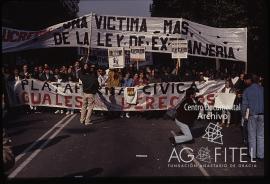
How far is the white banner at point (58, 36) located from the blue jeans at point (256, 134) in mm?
8000

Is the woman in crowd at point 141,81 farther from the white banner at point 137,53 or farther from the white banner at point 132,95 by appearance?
the white banner at point 137,53

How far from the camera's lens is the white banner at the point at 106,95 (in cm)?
1741

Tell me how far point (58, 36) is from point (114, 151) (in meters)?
7.09

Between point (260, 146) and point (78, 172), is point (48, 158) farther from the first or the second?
point (260, 146)

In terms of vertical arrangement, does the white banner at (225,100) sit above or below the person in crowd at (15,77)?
below

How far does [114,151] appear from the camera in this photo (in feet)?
37.0

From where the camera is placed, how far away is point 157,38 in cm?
1723

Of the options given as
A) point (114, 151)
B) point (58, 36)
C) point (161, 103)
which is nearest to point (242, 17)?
point (161, 103)

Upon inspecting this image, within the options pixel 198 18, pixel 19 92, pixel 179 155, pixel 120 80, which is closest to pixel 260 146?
pixel 179 155

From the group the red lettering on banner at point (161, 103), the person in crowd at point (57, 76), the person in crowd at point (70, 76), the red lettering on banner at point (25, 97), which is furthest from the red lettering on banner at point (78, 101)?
the red lettering on banner at point (161, 103)

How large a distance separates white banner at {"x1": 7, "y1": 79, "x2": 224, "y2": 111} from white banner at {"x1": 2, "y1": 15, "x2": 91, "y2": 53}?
1754 mm

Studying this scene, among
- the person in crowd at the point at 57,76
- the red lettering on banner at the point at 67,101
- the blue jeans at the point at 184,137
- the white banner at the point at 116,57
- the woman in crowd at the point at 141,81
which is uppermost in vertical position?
the white banner at the point at 116,57

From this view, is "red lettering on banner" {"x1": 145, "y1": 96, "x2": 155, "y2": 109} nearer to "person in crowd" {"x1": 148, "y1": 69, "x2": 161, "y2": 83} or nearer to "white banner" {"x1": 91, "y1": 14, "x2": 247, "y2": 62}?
"person in crowd" {"x1": 148, "y1": 69, "x2": 161, "y2": 83}

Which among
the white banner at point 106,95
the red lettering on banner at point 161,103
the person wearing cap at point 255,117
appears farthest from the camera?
the red lettering on banner at point 161,103
